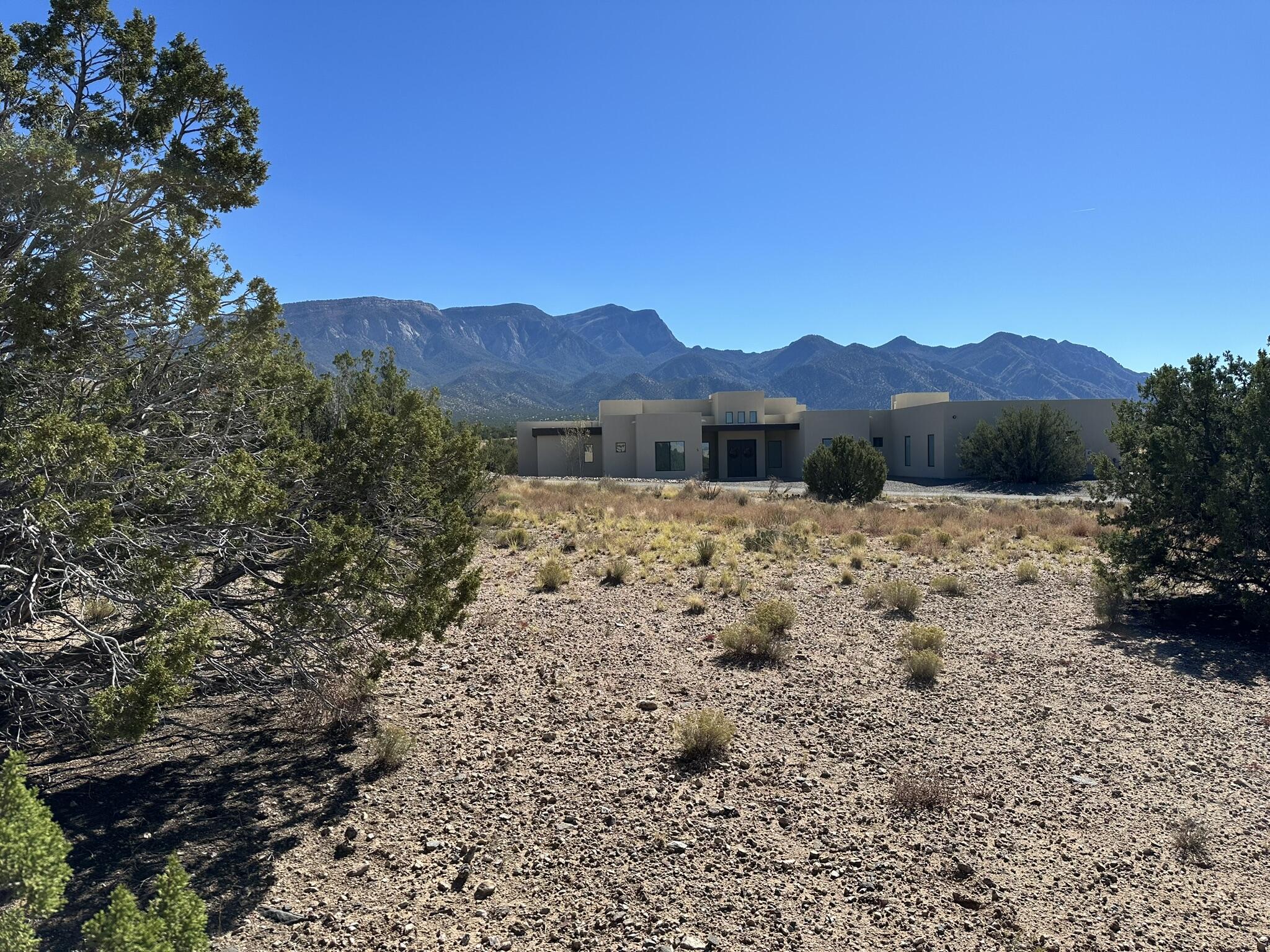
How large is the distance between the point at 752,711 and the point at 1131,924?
312 cm

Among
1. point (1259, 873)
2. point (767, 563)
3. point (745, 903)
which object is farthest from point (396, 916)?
point (767, 563)

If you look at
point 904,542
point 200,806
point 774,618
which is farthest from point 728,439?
point 200,806

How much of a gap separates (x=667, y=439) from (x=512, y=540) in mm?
27574

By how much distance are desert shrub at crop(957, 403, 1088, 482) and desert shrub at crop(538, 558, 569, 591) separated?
28739 mm

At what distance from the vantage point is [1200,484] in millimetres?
8938

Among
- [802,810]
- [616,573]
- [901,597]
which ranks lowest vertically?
[802,810]

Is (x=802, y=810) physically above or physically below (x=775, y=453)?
below

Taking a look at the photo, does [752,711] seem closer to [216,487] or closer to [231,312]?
[216,487]

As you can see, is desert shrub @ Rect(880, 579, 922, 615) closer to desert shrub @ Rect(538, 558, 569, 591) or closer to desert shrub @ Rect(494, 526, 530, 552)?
desert shrub @ Rect(538, 558, 569, 591)

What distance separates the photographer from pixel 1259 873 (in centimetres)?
411

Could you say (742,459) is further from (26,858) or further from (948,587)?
(26,858)

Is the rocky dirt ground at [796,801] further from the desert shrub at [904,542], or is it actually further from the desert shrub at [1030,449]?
the desert shrub at [1030,449]

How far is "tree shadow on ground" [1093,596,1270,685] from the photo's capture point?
7578 mm

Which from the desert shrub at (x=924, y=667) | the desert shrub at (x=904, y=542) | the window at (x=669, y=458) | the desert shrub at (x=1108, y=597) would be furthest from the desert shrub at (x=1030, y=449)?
the desert shrub at (x=924, y=667)
